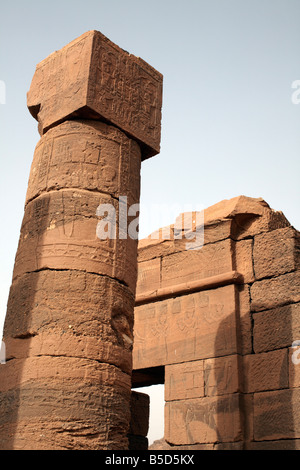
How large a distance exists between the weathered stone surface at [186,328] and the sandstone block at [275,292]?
35cm

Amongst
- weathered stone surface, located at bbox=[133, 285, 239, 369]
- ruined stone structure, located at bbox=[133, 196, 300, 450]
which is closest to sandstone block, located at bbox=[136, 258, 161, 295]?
ruined stone structure, located at bbox=[133, 196, 300, 450]

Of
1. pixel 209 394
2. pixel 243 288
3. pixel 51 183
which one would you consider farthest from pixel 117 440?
pixel 243 288

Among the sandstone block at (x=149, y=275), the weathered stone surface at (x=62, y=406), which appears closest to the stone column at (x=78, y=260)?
the weathered stone surface at (x=62, y=406)

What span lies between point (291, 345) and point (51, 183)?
3857 millimetres

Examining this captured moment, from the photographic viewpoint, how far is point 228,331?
27.6ft

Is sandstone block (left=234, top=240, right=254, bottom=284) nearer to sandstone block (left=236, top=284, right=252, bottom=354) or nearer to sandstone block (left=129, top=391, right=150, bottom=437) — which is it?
sandstone block (left=236, top=284, right=252, bottom=354)

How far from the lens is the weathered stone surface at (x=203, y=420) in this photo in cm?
787

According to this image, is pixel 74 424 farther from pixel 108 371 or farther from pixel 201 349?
pixel 201 349

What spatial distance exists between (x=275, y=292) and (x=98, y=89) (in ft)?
12.3

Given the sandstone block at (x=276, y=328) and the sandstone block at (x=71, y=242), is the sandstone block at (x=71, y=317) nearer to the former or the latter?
the sandstone block at (x=71, y=242)

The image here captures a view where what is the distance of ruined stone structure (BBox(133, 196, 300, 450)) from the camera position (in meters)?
7.75

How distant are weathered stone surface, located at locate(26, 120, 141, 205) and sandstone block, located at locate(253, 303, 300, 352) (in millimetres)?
2841

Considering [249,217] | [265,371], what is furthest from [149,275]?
→ [265,371]

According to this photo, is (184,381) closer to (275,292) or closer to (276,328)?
(276,328)
